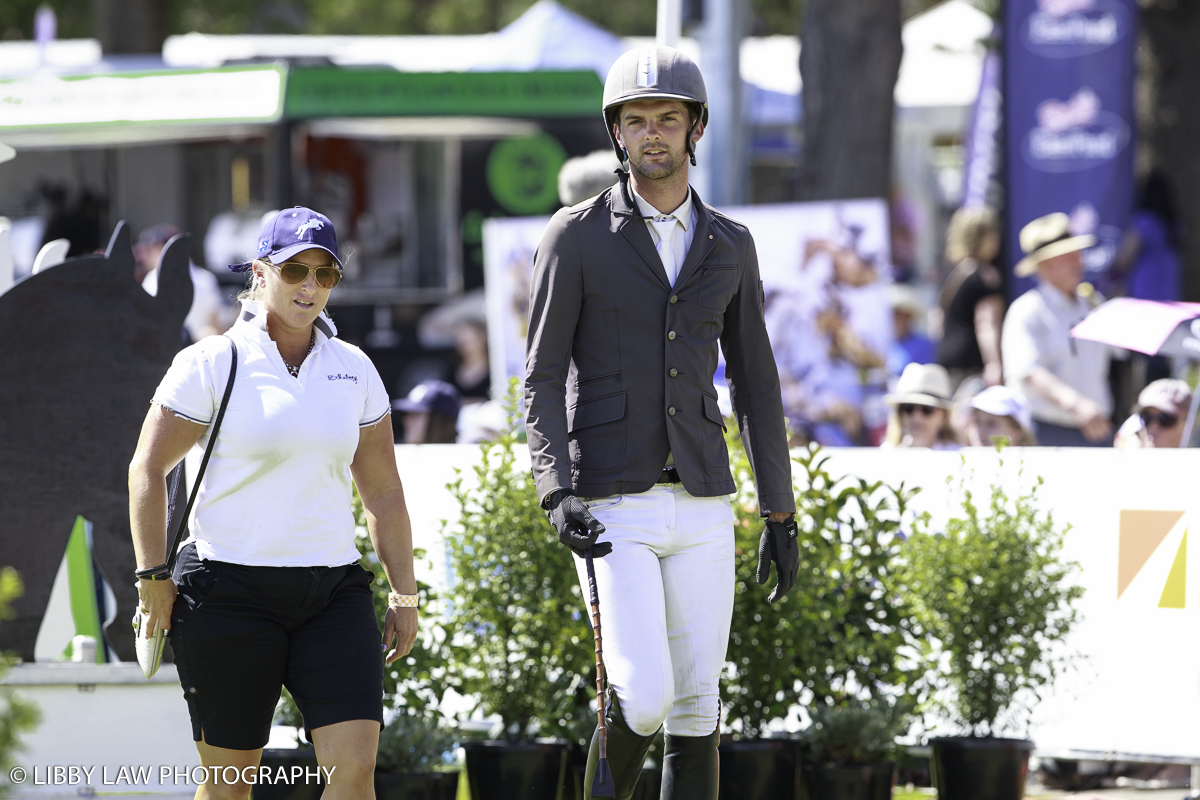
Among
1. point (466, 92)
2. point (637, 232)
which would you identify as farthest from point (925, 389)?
point (466, 92)

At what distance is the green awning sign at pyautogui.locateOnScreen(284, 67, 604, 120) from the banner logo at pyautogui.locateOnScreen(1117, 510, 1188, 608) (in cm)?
789

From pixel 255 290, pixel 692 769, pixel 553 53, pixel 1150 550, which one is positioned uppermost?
pixel 553 53

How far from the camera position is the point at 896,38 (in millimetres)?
12406

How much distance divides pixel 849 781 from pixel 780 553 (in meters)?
1.30

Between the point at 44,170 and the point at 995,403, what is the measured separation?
11.1m

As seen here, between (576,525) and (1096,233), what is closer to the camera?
(576,525)

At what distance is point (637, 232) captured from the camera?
427 cm

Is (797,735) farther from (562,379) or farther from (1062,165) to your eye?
(1062,165)

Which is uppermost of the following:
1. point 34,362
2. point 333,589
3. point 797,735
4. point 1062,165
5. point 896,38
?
point 896,38

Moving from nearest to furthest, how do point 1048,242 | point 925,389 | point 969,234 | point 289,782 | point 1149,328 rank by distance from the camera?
1. point 289,782
2. point 1149,328
3. point 925,389
4. point 1048,242
5. point 969,234

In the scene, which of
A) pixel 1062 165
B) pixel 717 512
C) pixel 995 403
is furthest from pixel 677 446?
pixel 1062 165

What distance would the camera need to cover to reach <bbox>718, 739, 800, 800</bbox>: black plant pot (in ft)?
17.4

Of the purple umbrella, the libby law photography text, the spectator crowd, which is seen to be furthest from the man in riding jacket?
the purple umbrella

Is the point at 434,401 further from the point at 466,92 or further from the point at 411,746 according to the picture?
the point at 466,92
